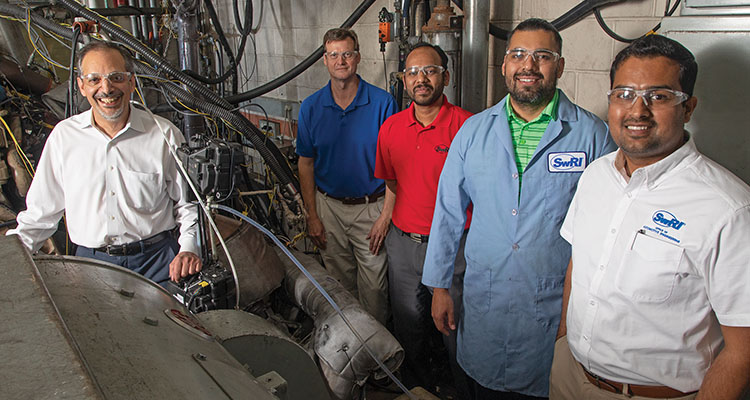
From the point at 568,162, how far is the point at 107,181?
1668 mm

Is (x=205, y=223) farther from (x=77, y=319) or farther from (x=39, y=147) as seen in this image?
(x=39, y=147)

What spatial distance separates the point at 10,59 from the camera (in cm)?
333

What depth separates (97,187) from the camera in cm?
198

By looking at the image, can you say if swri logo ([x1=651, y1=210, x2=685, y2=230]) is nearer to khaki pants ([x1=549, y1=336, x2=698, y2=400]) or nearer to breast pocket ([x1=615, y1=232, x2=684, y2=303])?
breast pocket ([x1=615, y1=232, x2=684, y2=303])

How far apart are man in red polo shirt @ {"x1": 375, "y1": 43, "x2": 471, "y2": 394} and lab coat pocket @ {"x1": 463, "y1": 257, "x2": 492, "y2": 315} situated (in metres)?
0.33

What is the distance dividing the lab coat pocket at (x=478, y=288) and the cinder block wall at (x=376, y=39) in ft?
3.50

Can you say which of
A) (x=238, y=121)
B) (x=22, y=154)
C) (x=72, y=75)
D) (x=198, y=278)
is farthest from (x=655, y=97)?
(x=22, y=154)

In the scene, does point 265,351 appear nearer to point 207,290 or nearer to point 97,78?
point 207,290

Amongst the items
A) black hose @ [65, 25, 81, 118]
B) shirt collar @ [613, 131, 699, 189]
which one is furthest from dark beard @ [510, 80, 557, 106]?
black hose @ [65, 25, 81, 118]

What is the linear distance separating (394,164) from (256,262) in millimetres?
751

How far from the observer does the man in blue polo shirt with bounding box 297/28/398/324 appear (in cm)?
259

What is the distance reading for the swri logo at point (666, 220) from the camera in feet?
3.59

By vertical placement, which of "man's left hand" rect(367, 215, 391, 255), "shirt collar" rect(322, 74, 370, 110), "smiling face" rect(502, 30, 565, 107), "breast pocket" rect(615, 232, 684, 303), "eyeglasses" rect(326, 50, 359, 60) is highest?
"eyeglasses" rect(326, 50, 359, 60)

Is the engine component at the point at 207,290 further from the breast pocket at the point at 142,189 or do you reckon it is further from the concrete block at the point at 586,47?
the concrete block at the point at 586,47
